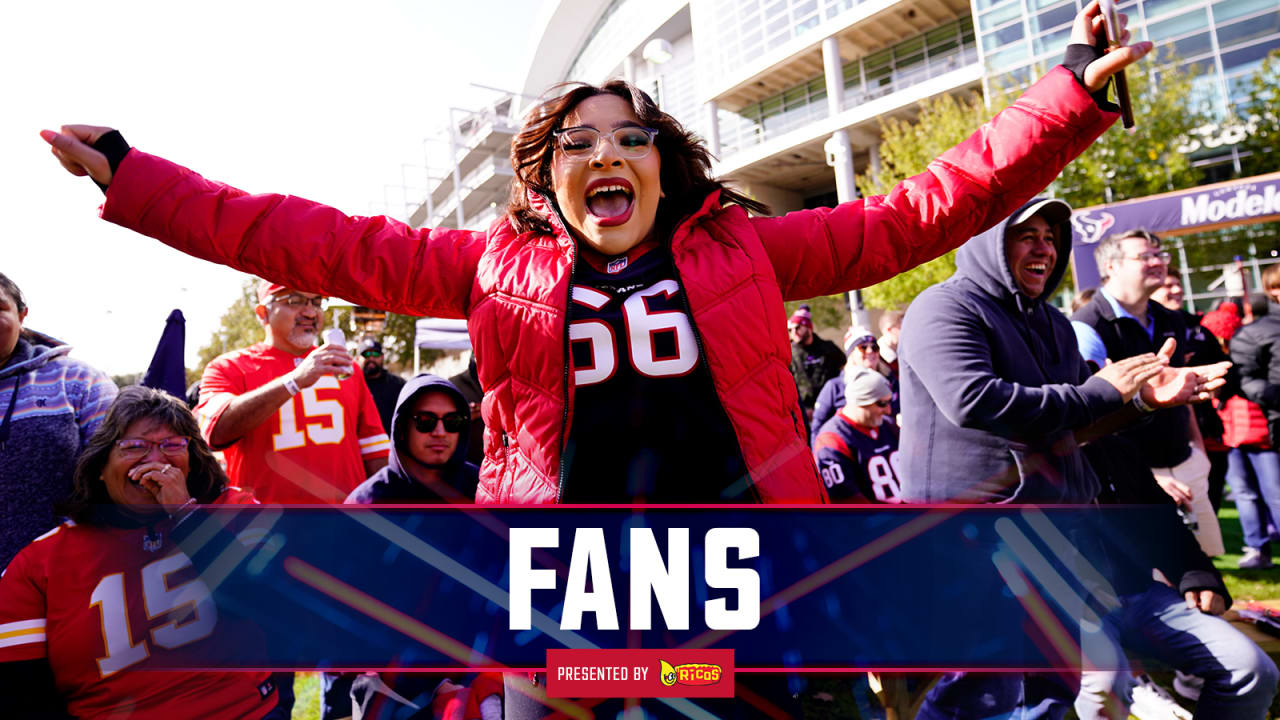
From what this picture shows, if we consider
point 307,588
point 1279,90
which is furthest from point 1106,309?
point 1279,90

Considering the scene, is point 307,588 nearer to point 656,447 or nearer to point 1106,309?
point 656,447

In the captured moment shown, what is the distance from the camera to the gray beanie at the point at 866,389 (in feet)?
13.7

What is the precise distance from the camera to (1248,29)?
18.7m

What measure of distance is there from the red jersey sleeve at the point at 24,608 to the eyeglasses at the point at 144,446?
13.7 inches

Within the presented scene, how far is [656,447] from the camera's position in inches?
61.3

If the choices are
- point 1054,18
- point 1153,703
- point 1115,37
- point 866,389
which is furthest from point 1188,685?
point 1054,18

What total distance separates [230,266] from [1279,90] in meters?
22.9

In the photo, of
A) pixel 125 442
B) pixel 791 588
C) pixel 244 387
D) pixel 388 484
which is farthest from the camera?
pixel 244 387

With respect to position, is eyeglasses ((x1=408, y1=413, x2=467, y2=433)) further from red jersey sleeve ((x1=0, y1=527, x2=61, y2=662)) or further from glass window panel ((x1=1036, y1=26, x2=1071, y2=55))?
glass window panel ((x1=1036, y1=26, x2=1071, y2=55))

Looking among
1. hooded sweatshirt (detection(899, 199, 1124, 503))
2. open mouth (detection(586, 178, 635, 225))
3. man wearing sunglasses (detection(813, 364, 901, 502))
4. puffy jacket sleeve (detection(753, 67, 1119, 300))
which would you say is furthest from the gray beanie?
open mouth (detection(586, 178, 635, 225))

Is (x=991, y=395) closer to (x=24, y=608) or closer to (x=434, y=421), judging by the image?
(x=434, y=421)

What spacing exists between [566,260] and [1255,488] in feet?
19.8

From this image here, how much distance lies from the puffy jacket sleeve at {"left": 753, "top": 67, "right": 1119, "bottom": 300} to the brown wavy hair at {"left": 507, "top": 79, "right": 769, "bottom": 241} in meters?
0.16

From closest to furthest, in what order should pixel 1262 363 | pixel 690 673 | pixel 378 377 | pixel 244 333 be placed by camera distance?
pixel 690 673 < pixel 1262 363 < pixel 378 377 < pixel 244 333
